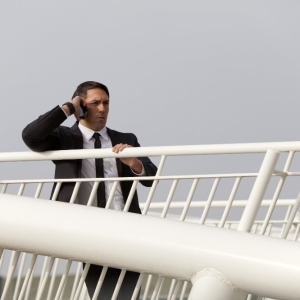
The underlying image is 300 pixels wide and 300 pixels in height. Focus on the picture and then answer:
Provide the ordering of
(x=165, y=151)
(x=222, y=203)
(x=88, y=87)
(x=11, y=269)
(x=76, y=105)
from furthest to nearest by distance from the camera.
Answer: (x=222, y=203), (x=88, y=87), (x=76, y=105), (x=165, y=151), (x=11, y=269)

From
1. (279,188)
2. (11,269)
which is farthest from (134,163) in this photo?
(11,269)

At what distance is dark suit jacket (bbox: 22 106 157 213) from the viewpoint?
17.8 ft

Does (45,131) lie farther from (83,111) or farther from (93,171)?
(83,111)

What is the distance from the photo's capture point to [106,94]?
244 inches

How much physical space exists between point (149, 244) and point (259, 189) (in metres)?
0.93

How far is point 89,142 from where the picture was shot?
6.05m

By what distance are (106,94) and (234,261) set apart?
3107mm

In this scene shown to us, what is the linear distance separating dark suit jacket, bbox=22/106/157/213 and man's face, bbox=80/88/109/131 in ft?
0.37

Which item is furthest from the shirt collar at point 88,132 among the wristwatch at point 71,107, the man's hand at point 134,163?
the man's hand at point 134,163

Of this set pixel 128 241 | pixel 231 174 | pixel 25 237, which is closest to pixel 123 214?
pixel 128 241

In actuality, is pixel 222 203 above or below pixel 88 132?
above

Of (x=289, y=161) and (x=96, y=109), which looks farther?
(x=96, y=109)

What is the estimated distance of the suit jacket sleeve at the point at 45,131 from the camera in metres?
5.37

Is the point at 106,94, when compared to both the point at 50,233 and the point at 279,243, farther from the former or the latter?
the point at 279,243
